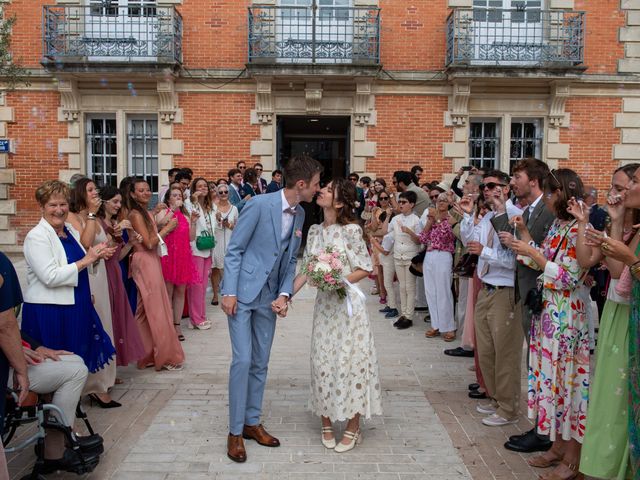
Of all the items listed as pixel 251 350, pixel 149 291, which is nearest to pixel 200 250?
pixel 149 291

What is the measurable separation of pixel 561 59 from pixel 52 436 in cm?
1341

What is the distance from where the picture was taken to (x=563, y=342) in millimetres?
4195

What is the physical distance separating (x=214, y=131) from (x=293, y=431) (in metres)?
10.5

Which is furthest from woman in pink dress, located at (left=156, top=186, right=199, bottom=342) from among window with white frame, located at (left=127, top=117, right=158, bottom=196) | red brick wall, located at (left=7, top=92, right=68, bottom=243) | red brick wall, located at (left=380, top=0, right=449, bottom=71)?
red brick wall, located at (left=380, top=0, right=449, bottom=71)

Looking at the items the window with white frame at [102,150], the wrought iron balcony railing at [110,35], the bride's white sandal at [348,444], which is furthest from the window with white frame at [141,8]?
the bride's white sandal at [348,444]

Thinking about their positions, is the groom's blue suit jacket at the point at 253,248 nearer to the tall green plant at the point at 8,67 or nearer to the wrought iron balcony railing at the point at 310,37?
the tall green plant at the point at 8,67

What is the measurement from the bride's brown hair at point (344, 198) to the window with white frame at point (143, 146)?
11028 millimetres

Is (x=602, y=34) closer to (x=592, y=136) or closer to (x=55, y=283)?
(x=592, y=136)

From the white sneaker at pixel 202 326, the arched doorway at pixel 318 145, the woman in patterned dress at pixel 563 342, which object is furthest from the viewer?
the arched doorway at pixel 318 145

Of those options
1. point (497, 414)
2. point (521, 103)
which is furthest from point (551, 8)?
point (497, 414)

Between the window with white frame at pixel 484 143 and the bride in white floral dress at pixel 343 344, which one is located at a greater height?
the window with white frame at pixel 484 143

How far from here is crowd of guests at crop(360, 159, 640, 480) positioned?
3.64 m

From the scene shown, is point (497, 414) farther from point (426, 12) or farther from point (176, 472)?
point (426, 12)

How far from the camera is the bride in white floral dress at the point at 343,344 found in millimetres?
4633
